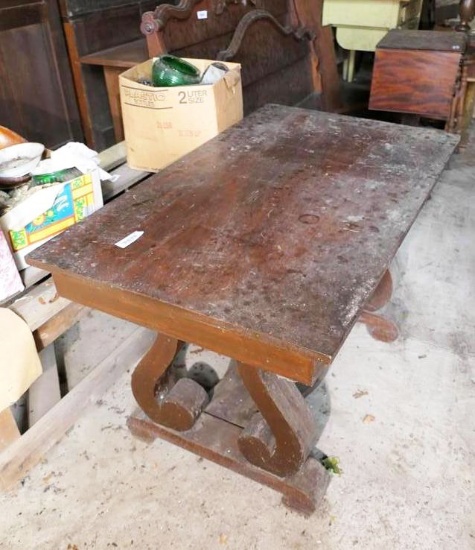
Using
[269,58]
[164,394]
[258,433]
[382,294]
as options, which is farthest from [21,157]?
[269,58]

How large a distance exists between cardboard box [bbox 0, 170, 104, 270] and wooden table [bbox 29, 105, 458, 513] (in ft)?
0.78

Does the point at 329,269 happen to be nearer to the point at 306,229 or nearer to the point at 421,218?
the point at 306,229

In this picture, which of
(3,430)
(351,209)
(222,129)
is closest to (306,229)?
(351,209)

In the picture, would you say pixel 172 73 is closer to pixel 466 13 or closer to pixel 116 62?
pixel 116 62

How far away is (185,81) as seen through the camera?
1828 mm

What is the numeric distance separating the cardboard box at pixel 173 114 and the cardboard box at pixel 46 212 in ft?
1.01

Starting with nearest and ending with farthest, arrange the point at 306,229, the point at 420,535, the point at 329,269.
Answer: the point at 329,269, the point at 306,229, the point at 420,535

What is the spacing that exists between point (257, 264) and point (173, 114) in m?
0.85

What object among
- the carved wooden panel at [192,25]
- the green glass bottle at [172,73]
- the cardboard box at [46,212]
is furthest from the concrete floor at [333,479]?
the carved wooden panel at [192,25]

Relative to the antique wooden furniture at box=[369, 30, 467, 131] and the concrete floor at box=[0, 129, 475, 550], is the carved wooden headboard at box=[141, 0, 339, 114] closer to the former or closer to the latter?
the antique wooden furniture at box=[369, 30, 467, 131]

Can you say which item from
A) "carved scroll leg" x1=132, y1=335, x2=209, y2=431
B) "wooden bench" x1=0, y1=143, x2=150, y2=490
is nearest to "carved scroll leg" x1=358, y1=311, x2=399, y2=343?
"carved scroll leg" x1=132, y1=335, x2=209, y2=431

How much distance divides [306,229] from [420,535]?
855mm

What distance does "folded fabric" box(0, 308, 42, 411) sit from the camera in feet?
4.45

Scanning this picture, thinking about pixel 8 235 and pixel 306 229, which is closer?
pixel 306 229
